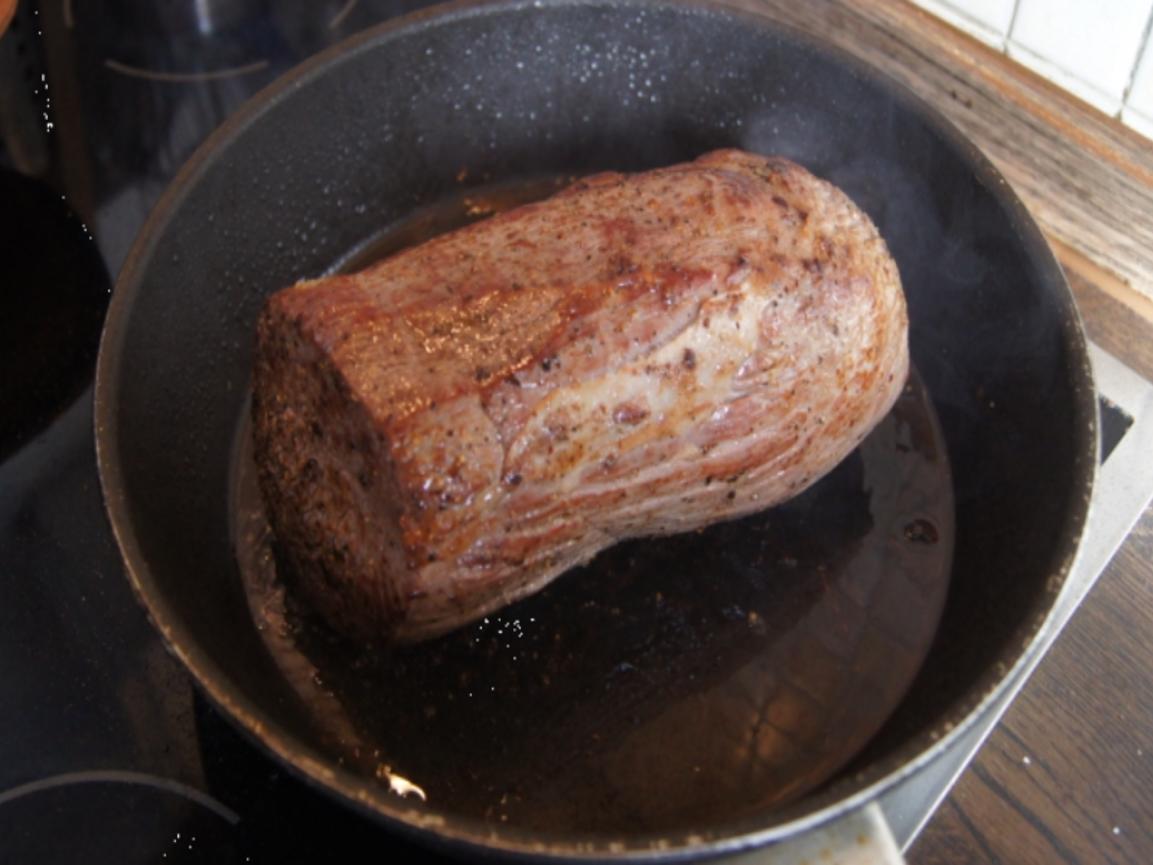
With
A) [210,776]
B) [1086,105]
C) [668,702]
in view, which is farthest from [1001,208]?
[210,776]

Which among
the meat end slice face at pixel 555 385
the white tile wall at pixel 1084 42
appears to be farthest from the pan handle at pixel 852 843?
the white tile wall at pixel 1084 42

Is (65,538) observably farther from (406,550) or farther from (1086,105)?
(1086,105)

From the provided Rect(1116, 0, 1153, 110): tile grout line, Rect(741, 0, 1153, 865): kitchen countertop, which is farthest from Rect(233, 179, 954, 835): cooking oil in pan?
Rect(1116, 0, 1153, 110): tile grout line

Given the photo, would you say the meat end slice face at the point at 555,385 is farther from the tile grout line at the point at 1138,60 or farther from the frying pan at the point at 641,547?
the tile grout line at the point at 1138,60

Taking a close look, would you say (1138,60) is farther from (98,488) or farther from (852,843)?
(98,488)

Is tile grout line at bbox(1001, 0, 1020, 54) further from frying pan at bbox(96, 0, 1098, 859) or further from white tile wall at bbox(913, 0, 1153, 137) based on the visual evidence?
frying pan at bbox(96, 0, 1098, 859)

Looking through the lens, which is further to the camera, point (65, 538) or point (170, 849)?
point (65, 538)
